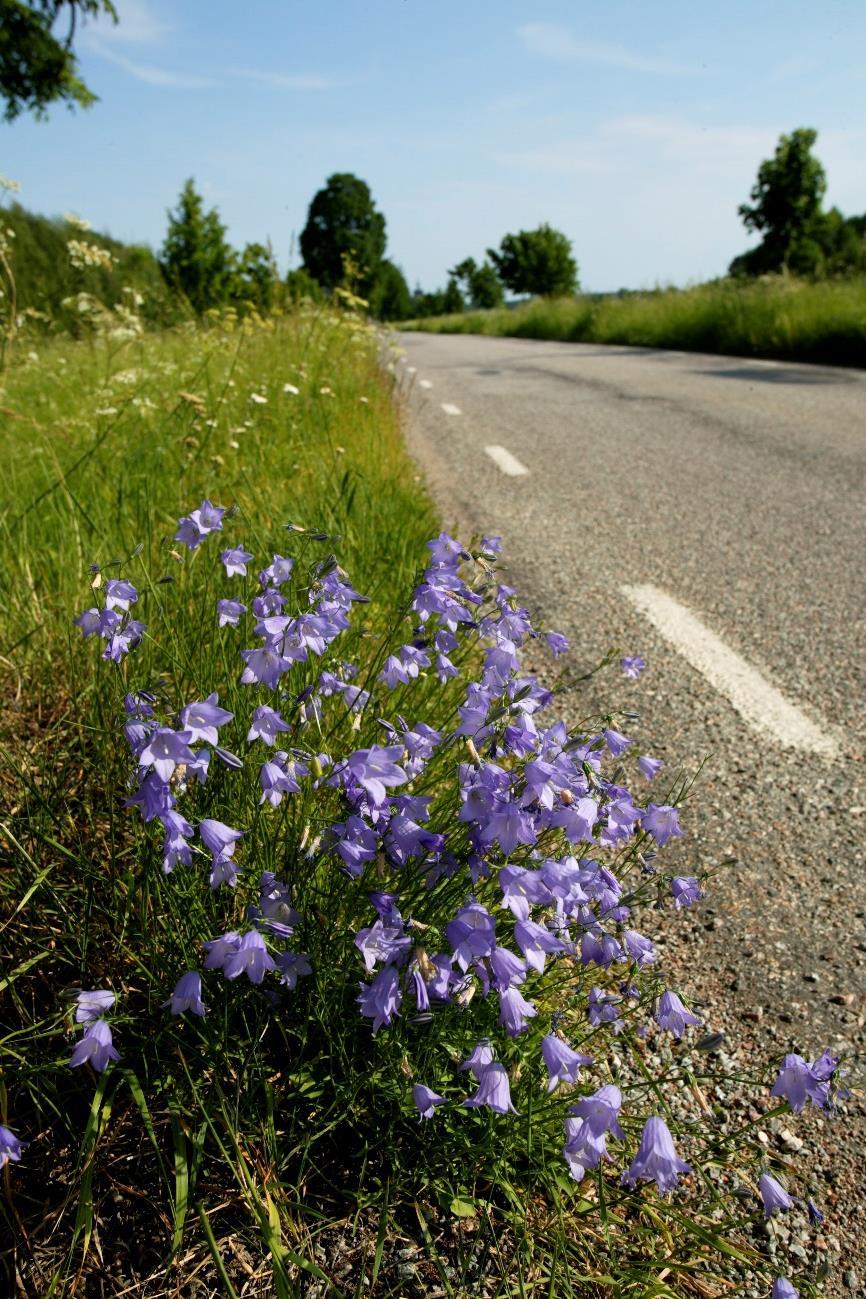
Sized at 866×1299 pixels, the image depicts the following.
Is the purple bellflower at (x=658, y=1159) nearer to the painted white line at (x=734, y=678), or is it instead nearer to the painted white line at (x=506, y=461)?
the painted white line at (x=734, y=678)

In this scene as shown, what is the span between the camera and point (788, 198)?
42.0 meters

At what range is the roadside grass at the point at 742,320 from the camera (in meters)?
12.5

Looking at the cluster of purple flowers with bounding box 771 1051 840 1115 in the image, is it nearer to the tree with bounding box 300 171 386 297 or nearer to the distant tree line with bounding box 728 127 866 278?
the distant tree line with bounding box 728 127 866 278

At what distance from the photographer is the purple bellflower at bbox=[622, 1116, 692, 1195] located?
4.23ft

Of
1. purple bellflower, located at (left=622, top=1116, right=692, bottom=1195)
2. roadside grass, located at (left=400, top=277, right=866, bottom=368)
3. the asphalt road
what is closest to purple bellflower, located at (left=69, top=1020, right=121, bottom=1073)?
purple bellflower, located at (left=622, top=1116, right=692, bottom=1195)

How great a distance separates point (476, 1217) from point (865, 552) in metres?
4.06

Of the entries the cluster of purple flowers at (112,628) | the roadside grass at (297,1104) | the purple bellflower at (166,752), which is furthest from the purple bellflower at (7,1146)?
the cluster of purple flowers at (112,628)

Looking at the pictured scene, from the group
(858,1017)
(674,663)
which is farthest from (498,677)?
(674,663)

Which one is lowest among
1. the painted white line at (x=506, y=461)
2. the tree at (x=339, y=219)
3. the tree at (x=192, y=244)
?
the painted white line at (x=506, y=461)

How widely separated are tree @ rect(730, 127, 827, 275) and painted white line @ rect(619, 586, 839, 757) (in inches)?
1655

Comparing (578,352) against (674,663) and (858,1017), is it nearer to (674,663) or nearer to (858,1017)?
(674,663)

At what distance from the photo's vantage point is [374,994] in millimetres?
1283

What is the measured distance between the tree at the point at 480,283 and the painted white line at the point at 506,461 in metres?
77.8

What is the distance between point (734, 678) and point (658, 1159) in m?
2.32
